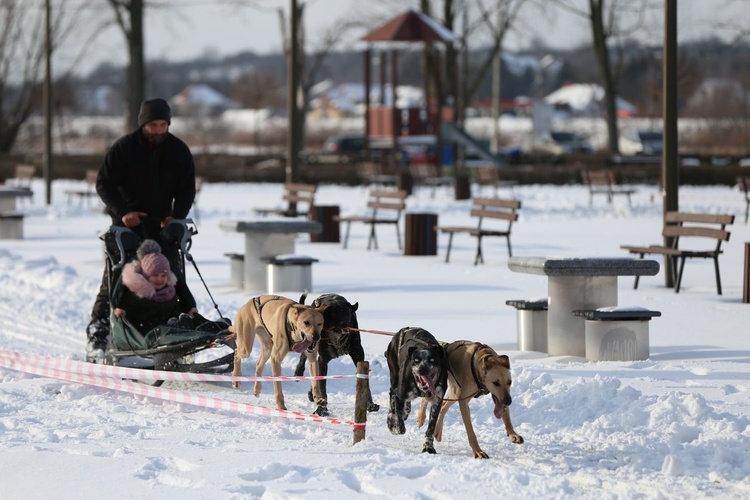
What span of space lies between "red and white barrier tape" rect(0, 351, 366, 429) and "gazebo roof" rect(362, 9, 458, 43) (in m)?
31.0

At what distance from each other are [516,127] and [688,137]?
41.4 metres

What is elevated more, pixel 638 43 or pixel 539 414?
pixel 638 43

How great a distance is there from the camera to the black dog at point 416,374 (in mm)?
7578

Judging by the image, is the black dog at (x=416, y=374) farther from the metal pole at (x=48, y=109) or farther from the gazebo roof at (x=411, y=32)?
the gazebo roof at (x=411, y=32)

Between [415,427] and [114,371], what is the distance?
8.15 feet

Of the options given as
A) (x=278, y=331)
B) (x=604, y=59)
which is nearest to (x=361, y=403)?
A: (x=278, y=331)

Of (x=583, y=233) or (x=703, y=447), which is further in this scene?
(x=583, y=233)

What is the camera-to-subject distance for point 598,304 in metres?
11.6

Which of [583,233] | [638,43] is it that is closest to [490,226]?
[583,233]

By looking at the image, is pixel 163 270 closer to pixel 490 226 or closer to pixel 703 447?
pixel 703 447

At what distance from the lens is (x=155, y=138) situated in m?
11.2

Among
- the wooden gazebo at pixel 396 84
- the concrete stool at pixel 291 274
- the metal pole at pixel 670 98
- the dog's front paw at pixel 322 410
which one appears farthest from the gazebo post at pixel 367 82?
the dog's front paw at pixel 322 410

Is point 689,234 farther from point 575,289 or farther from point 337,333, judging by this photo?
point 337,333

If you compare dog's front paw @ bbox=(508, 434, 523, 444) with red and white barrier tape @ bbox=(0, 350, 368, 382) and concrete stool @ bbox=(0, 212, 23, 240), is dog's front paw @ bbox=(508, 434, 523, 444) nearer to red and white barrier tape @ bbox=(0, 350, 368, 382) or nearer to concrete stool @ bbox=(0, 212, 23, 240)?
red and white barrier tape @ bbox=(0, 350, 368, 382)
